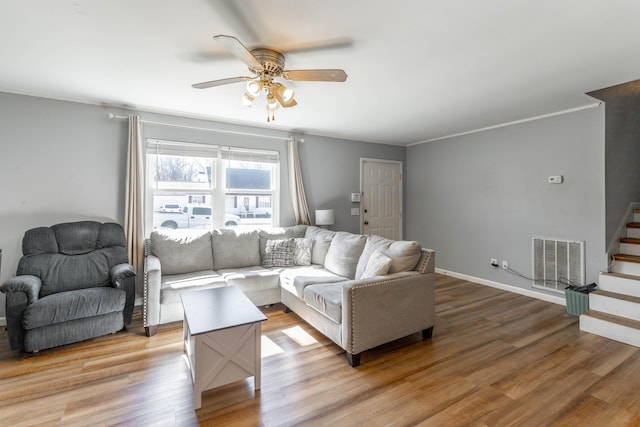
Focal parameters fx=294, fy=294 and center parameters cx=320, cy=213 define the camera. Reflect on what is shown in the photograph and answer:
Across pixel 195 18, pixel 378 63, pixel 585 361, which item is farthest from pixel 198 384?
pixel 585 361

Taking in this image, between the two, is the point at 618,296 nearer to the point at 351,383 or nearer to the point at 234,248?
the point at 351,383

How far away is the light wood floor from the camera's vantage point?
1.78 m

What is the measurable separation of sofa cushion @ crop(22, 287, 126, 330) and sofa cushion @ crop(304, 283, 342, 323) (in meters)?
1.77

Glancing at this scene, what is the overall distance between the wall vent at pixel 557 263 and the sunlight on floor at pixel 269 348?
140 inches

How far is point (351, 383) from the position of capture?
82.5 inches

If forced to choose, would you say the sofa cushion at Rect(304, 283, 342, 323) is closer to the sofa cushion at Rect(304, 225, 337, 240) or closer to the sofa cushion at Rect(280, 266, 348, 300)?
the sofa cushion at Rect(280, 266, 348, 300)

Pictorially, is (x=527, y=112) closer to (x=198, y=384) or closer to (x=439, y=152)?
(x=439, y=152)

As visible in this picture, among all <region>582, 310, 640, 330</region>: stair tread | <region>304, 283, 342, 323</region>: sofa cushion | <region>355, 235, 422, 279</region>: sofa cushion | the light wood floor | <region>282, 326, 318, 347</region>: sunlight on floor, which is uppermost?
<region>355, 235, 422, 279</region>: sofa cushion

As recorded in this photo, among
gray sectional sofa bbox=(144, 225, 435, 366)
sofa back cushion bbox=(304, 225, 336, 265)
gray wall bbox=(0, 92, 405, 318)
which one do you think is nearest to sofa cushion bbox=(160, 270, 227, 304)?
gray sectional sofa bbox=(144, 225, 435, 366)

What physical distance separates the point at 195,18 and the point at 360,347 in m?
2.57

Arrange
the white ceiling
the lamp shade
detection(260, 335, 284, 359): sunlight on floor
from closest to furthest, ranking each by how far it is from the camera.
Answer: the white ceiling → detection(260, 335, 284, 359): sunlight on floor → the lamp shade

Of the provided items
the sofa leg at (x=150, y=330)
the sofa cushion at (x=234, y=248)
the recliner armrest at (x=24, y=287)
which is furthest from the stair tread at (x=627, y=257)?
the recliner armrest at (x=24, y=287)

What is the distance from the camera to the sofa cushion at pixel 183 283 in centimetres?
295

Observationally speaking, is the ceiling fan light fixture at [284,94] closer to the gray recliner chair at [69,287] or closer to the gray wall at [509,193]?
the gray recliner chair at [69,287]
